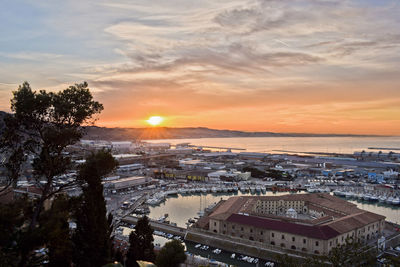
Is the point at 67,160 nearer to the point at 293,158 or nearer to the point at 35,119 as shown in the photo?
the point at 35,119

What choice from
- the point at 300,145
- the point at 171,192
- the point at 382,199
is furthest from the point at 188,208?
the point at 300,145

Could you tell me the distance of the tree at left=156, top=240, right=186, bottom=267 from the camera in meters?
8.20

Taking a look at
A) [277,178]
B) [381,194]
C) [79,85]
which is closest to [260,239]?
[79,85]

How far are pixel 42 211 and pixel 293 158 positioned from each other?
39659 mm

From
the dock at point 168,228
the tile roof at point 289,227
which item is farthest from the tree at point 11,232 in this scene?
the dock at point 168,228

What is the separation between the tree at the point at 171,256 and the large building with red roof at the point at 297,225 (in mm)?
3332

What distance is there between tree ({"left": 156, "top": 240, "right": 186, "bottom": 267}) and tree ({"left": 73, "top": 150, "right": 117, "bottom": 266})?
3381 millimetres

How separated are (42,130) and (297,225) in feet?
28.6

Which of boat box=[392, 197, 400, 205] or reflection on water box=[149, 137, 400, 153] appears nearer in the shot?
boat box=[392, 197, 400, 205]

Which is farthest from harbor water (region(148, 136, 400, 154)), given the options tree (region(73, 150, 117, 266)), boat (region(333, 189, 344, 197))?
tree (region(73, 150, 117, 266))

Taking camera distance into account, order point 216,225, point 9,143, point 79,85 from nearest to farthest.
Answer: point 9,143 < point 79,85 < point 216,225

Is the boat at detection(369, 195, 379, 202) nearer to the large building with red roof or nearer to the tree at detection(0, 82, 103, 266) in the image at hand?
the large building with red roof

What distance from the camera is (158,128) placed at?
12744cm

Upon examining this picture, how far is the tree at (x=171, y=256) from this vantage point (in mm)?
8195
